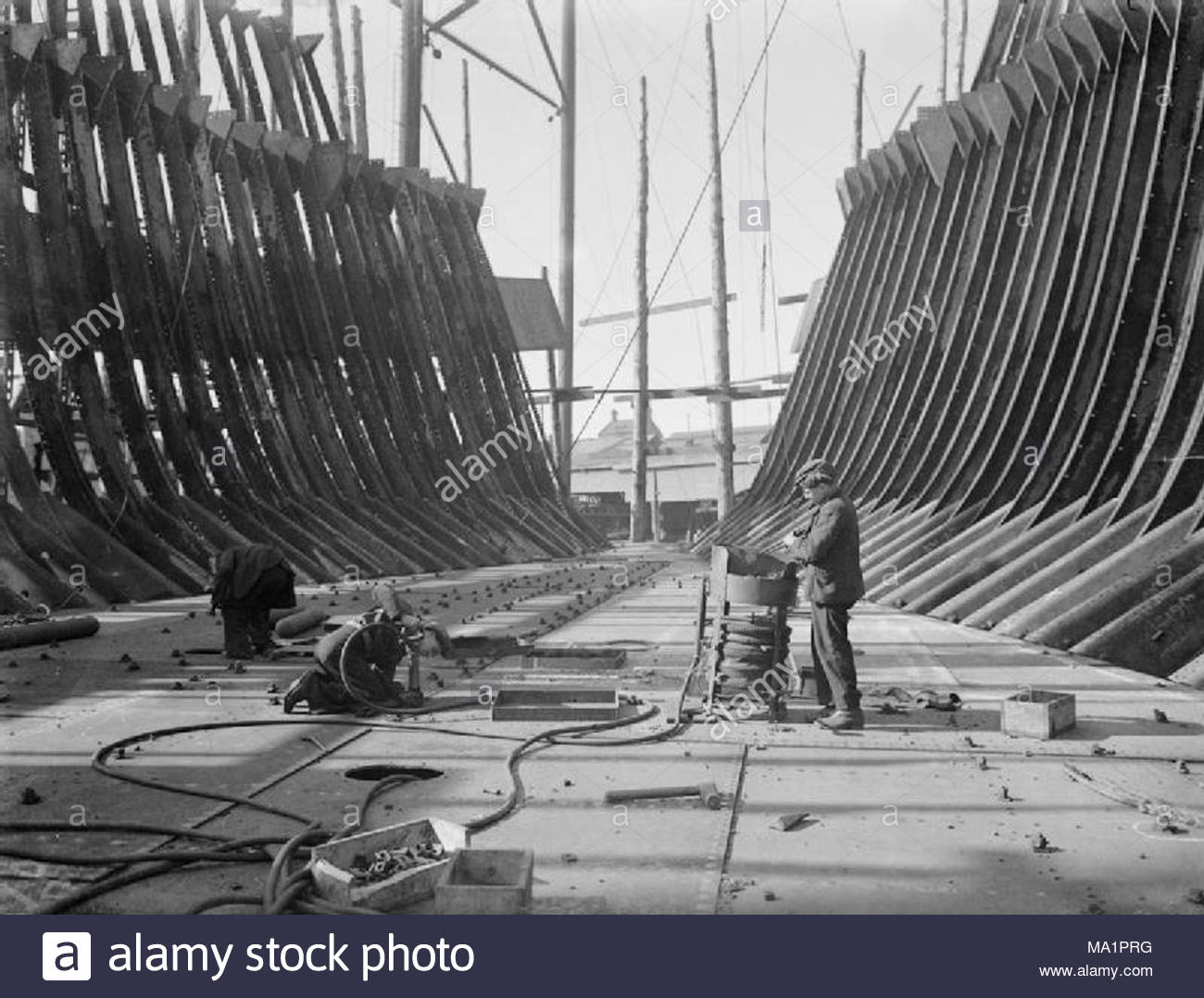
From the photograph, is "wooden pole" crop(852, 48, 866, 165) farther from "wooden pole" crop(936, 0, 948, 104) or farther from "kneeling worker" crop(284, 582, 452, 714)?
"kneeling worker" crop(284, 582, 452, 714)

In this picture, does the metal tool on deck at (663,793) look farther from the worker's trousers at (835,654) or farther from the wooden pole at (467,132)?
the wooden pole at (467,132)

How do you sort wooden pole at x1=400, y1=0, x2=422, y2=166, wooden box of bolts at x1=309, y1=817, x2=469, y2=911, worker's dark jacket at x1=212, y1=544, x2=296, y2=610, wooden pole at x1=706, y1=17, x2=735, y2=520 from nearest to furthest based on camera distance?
wooden box of bolts at x1=309, y1=817, x2=469, y2=911
worker's dark jacket at x1=212, y1=544, x2=296, y2=610
wooden pole at x1=400, y1=0, x2=422, y2=166
wooden pole at x1=706, y1=17, x2=735, y2=520

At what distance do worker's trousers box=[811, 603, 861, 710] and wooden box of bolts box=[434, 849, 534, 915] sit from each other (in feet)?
10.8

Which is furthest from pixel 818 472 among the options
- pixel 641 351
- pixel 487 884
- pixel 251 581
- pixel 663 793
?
pixel 641 351

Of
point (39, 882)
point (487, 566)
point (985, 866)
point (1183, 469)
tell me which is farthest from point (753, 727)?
point (487, 566)

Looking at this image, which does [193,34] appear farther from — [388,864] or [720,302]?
[388,864]

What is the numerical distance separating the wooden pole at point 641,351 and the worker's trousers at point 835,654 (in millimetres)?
21116

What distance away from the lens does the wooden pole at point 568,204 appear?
31.1m

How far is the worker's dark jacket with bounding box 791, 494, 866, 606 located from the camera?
6.87 metres

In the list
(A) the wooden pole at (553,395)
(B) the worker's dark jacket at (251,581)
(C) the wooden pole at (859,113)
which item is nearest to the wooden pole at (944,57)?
(C) the wooden pole at (859,113)

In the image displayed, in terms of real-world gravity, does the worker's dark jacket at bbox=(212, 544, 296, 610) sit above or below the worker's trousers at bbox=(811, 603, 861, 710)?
above

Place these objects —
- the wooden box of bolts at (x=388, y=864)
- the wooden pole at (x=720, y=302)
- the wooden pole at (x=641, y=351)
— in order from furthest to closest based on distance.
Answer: the wooden pole at (x=641, y=351), the wooden pole at (x=720, y=302), the wooden box of bolts at (x=388, y=864)

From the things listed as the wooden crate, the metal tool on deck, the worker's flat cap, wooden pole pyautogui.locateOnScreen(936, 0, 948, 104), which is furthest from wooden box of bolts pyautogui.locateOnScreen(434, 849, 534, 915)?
wooden pole pyautogui.locateOnScreen(936, 0, 948, 104)

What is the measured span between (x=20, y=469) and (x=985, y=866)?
12.4 m
